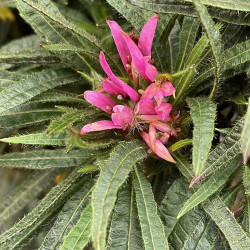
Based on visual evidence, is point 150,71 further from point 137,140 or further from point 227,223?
point 227,223

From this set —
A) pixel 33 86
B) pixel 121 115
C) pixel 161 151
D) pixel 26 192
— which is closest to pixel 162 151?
pixel 161 151

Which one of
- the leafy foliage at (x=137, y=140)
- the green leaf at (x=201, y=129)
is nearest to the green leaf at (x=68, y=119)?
the leafy foliage at (x=137, y=140)

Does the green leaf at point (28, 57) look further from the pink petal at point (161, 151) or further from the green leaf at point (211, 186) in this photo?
the green leaf at point (211, 186)

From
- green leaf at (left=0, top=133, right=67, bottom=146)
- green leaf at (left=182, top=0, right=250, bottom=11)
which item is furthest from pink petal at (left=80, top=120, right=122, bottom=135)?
green leaf at (left=182, top=0, right=250, bottom=11)

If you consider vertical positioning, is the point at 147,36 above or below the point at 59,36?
below

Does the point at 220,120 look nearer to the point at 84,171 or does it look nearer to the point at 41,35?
the point at 84,171
